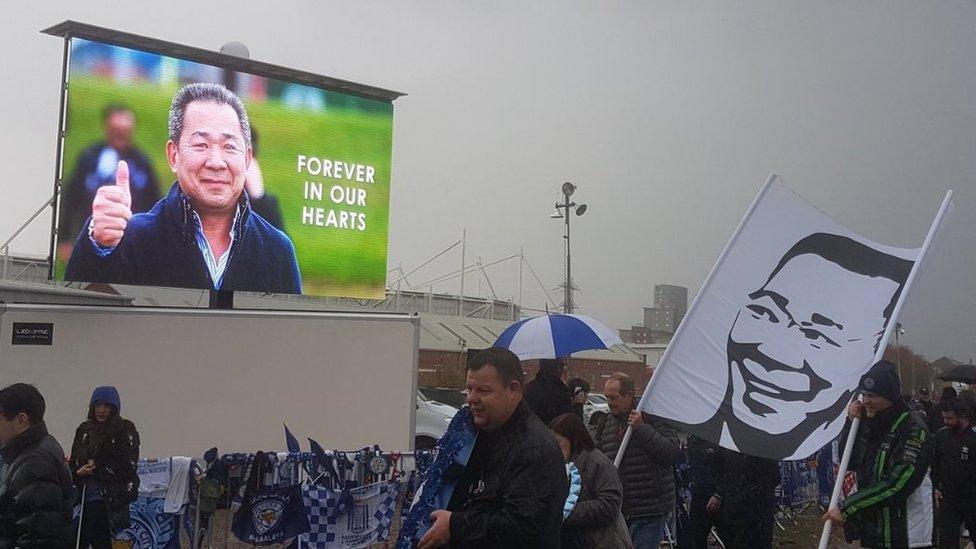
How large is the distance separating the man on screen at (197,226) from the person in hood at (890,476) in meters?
10.9

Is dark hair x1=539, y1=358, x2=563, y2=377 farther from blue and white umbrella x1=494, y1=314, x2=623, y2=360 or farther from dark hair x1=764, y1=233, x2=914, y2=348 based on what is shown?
dark hair x1=764, y1=233, x2=914, y2=348

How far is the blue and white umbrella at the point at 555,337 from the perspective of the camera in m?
9.24

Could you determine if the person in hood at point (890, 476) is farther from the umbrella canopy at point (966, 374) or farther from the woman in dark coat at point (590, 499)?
the umbrella canopy at point (966, 374)

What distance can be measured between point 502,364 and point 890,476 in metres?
2.75

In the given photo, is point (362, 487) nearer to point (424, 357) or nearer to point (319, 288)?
point (319, 288)

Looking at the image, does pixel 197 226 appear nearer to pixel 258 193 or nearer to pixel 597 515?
pixel 258 193

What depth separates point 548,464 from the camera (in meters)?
3.49

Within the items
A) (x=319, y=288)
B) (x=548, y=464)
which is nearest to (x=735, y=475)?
(x=548, y=464)

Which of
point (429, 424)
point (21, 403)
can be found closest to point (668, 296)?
point (429, 424)

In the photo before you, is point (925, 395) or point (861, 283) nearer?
point (861, 283)

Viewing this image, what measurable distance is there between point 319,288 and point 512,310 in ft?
125

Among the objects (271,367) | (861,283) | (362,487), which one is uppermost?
(861,283)

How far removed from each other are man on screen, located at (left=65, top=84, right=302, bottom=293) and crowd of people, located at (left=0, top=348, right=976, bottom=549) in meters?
6.25

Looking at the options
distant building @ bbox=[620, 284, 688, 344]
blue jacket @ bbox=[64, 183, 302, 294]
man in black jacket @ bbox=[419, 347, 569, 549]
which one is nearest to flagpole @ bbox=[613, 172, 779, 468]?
man in black jacket @ bbox=[419, 347, 569, 549]
